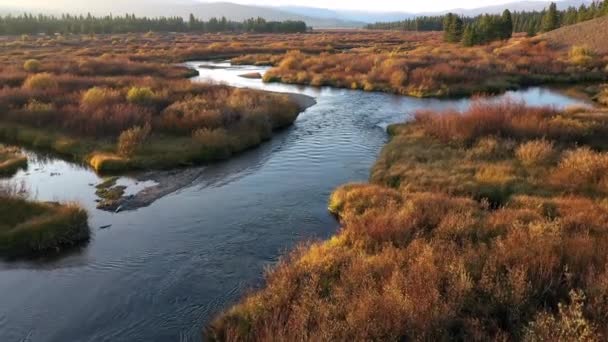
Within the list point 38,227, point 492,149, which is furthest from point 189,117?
point 492,149

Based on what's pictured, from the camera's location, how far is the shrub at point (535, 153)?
19.0 metres

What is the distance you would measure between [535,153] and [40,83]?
110ft

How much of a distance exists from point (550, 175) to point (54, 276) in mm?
16759

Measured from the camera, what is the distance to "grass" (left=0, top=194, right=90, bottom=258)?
1400cm

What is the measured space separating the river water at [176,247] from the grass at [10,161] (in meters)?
0.50

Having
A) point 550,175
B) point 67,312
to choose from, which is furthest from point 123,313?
point 550,175

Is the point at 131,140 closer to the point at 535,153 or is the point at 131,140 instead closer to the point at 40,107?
the point at 40,107

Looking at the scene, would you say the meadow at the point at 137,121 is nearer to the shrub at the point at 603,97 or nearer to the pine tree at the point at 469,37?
the shrub at the point at 603,97

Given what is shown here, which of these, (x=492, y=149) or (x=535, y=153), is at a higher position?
(x=535, y=153)

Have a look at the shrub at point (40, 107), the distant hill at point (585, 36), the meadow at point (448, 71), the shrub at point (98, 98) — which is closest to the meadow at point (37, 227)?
the shrub at point (98, 98)

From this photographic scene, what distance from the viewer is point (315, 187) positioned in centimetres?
1958

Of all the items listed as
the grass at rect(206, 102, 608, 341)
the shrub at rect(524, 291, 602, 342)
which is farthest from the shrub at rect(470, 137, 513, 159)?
the shrub at rect(524, 291, 602, 342)

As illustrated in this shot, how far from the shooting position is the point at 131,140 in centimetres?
2362

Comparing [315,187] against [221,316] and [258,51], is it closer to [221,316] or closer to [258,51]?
[221,316]
